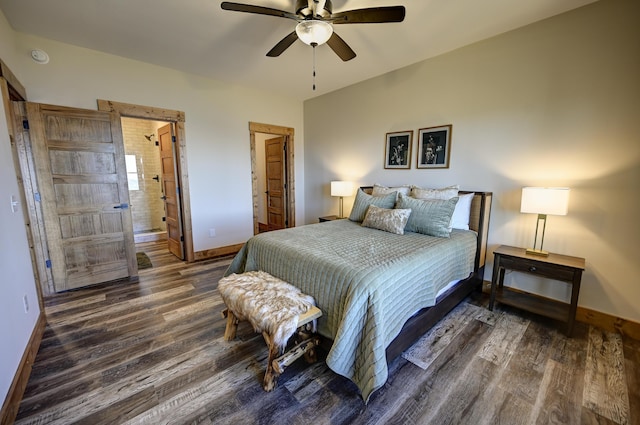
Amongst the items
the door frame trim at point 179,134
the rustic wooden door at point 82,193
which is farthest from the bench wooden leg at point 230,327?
the door frame trim at point 179,134

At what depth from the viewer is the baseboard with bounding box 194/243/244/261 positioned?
4055 mm

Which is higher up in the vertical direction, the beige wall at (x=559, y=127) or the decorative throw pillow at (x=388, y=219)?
the beige wall at (x=559, y=127)

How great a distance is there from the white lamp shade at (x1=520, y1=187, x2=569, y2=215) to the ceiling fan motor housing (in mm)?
2242

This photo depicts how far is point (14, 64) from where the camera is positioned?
2527 mm

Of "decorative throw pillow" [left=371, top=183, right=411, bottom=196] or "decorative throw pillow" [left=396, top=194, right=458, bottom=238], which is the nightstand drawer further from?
"decorative throw pillow" [left=371, top=183, right=411, bottom=196]

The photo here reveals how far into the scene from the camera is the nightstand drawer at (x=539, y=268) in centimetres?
215

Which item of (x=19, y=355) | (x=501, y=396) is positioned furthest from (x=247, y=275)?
(x=501, y=396)

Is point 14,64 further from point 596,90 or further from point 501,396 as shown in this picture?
point 596,90

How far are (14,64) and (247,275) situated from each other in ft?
10.2

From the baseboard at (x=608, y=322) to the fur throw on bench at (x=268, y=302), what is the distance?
8.38 feet

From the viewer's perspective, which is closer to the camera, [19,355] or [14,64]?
[19,355]

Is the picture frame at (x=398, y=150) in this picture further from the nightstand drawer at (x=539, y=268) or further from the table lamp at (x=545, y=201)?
the nightstand drawer at (x=539, y=268)

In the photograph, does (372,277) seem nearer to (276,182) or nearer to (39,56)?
(39,56)

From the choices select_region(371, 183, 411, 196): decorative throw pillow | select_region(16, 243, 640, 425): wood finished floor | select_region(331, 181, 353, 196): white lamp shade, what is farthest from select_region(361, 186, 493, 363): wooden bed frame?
select_region(331, 181, 353, 196): white lamp shade
